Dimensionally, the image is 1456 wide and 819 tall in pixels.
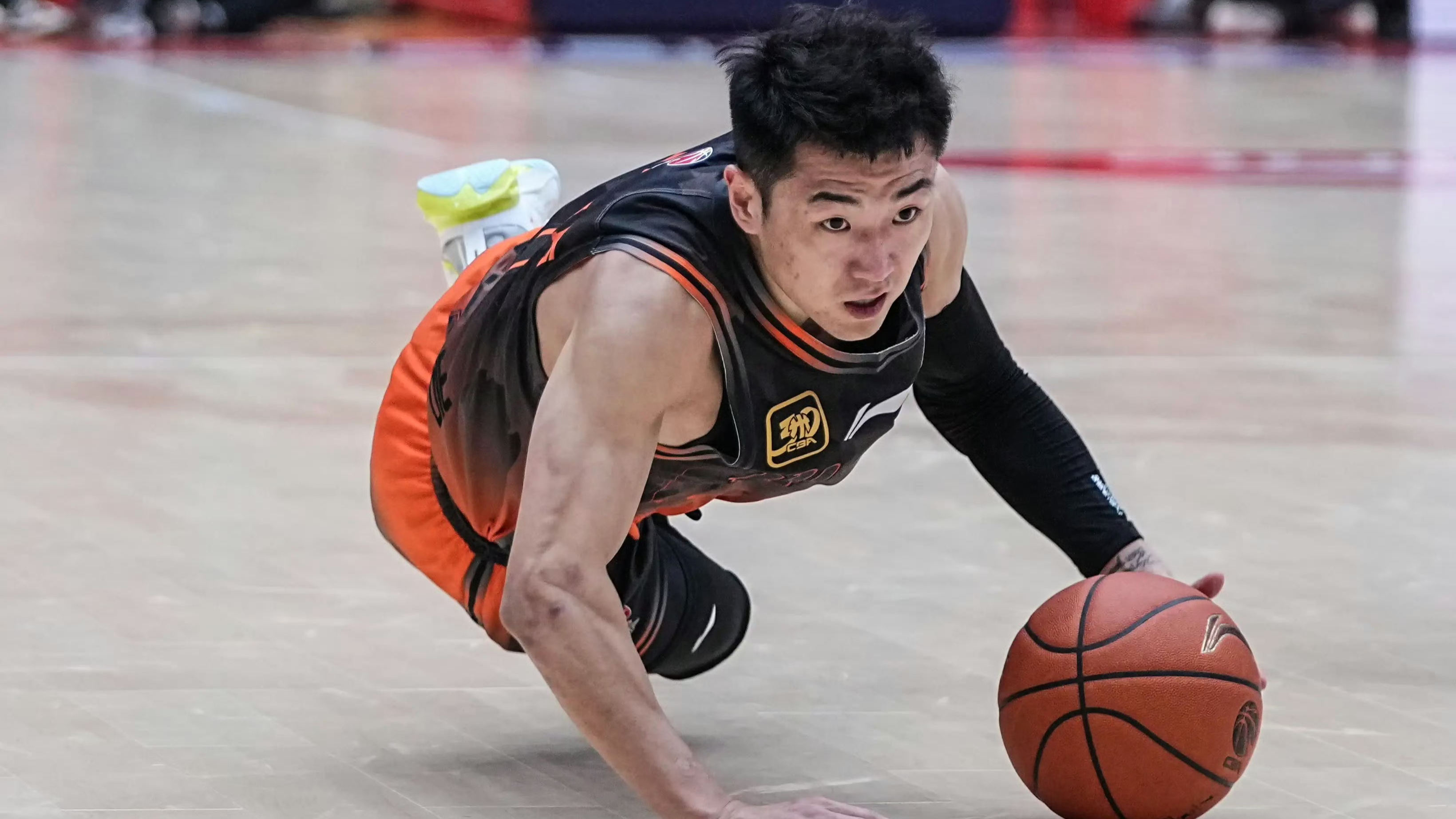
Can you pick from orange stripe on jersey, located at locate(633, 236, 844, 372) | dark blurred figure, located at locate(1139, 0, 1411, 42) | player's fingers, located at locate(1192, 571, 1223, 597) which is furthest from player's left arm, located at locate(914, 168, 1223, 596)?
dark blurred figure, located at locate(1139, 0, 1411, 42)

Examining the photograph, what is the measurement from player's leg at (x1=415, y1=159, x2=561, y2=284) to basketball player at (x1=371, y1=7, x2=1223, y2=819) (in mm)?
663

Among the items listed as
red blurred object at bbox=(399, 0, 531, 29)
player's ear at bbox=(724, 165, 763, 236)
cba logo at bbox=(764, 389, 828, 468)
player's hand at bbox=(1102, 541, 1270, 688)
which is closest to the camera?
player's ear at bbox=(724, 165, 763, 236)

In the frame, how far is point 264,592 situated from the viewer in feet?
13.5

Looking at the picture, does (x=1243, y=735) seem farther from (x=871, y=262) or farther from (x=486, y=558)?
(x=486, y=558)

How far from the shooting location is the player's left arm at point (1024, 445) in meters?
3.37

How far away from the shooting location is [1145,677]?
2.80 metres

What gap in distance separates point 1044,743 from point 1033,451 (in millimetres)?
718

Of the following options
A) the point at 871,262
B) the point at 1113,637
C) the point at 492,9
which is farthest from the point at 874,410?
the point at 492,9

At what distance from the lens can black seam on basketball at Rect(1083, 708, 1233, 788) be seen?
109 inches

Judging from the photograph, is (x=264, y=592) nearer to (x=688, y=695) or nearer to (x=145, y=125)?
(x=688, y=695)

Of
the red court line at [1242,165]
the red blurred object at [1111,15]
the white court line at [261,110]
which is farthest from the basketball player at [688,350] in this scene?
the red blurred object at [1111,15]

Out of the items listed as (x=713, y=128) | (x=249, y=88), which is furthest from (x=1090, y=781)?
(x=249, y=88)

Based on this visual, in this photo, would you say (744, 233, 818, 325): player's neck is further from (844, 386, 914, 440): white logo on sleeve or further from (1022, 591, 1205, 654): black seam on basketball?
(1022, 591, 1205, 654): black seam on basketball

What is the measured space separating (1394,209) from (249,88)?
8.17 meters
